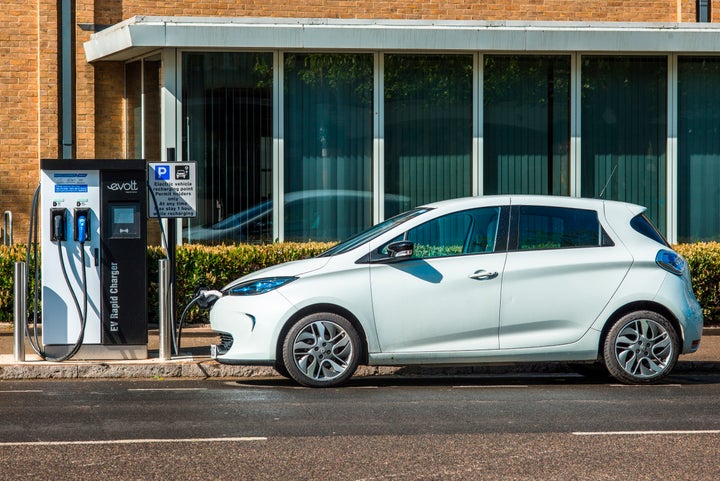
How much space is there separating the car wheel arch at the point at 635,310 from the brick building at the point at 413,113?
5.94 m

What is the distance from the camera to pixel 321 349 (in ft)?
31.9

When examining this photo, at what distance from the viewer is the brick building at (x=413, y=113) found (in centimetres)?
1512

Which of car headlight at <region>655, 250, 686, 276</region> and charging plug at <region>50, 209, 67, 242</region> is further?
charging plug at <region>50, 209, 67, 242</region>

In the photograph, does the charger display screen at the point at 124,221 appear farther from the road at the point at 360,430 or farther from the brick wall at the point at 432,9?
the brick wall at the point at 432,9

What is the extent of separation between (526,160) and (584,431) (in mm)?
8568

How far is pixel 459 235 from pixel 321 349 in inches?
64.1

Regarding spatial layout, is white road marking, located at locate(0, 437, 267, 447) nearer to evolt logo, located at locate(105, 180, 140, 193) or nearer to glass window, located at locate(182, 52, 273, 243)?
evolt logo, located at locate(105, 180, 140, 193)

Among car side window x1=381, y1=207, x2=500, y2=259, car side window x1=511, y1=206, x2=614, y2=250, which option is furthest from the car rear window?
car side window x1=381, y1=207, x2=500, y2=259

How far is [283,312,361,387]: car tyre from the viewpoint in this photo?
9680 mm

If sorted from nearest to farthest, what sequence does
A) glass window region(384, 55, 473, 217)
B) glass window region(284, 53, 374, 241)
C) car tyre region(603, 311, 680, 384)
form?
car tyre region(603, 311, 680, 384)
glass window region(284, 53, 374, 241)
glass window region(384, 55, 473, 217)

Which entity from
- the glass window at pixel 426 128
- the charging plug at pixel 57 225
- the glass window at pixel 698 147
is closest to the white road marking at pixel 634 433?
the charging plug at pixel 57 225

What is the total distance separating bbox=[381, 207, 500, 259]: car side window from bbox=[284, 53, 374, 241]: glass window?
5557 millimetres

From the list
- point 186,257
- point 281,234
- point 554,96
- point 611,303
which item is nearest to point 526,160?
point 554,96

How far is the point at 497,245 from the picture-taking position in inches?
395
